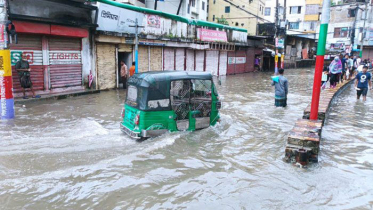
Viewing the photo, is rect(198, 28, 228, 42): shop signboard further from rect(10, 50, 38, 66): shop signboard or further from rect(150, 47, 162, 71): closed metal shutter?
rect(10, 50, 38, 66): shop signboard

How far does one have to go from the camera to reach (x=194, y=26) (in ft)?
78.7

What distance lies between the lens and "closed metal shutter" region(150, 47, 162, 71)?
19872 millimetres

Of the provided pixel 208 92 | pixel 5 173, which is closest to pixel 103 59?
pixel 208 92

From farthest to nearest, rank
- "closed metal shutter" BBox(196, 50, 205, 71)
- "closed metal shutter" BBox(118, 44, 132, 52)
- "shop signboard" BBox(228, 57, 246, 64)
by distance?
"shop signboard" BBox(228, 57, 246, 64) → "closed metal shutter" BBox(196, 50, 205, 71) → "closed metal shutter" BBox(118, 44, 132, 52)

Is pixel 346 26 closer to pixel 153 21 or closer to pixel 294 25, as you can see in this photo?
pixel 294 25

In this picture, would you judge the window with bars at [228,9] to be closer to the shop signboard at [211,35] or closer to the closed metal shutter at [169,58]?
the shop signboard at [211,35]

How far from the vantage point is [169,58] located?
71.2 feet

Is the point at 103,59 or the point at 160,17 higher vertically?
the point at 160,17

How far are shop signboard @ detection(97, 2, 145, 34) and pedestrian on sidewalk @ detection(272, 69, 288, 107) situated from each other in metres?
9.40

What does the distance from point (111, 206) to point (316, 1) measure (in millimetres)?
61850

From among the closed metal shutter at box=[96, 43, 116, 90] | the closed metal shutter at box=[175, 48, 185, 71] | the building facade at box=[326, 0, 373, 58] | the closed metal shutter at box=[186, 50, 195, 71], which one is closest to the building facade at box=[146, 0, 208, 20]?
the closed metal shutter at box=[186, 50, 195, 71]

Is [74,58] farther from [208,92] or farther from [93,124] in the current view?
[208,92]

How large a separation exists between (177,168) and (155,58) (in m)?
15.1

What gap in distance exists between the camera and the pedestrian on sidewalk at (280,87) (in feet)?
36.9
